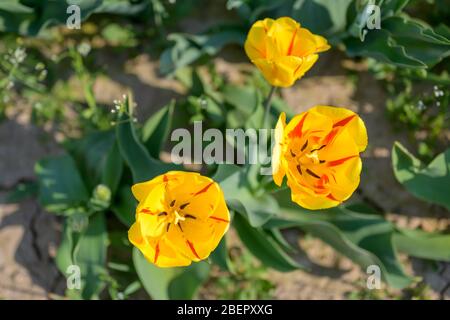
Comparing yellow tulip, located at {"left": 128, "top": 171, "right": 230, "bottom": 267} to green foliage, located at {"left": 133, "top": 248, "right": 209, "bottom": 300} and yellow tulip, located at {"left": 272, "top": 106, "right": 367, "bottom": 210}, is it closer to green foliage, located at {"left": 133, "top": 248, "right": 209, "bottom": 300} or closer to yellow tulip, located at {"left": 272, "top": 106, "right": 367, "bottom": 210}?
yellow tulip, located at {"left": 272, "top": 106, "right": 367, "bottom": 210}

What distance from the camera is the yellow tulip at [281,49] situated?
2346 mm

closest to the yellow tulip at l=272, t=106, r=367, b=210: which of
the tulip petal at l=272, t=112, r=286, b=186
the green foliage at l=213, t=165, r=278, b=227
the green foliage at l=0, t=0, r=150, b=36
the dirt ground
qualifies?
the tulip petal at l=272, t=112, r=286, b=186

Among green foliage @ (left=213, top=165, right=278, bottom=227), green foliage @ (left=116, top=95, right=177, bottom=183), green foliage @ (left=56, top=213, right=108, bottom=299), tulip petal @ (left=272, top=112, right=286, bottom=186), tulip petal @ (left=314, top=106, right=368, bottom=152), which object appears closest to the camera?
tulip petal @ (left=272, top=112, right=286, bottom=186)

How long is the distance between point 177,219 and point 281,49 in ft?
2.35

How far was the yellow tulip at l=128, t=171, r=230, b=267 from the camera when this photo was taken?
2135 millimetres

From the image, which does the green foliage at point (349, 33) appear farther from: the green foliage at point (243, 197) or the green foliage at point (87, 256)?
the green foliage at point (87, 256)

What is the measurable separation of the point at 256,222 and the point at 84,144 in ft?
3.03

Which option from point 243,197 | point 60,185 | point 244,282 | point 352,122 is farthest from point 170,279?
point 352,122

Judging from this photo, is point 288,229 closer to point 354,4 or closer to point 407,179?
point 407,179

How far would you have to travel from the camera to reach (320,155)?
2320 millimetres

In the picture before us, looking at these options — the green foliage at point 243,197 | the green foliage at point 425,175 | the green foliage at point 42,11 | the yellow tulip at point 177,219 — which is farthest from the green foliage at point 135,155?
the green foliage at point 425,175

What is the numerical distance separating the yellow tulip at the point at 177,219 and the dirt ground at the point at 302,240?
0.90 meters

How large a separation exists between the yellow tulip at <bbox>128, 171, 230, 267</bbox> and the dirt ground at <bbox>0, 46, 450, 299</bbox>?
2.97 feet
